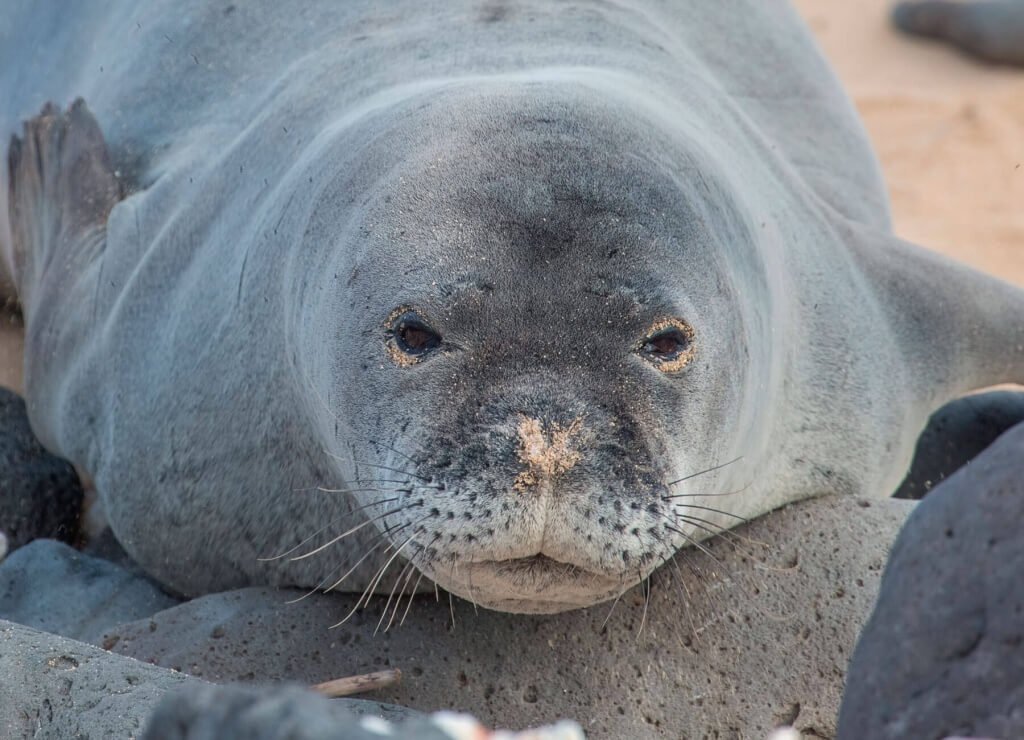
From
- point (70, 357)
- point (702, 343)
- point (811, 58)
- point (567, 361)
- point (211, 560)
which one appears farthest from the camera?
point (811, 58)

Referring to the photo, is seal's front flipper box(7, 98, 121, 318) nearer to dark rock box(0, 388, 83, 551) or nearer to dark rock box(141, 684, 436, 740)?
dark rock box(0, 388, 83, 551)

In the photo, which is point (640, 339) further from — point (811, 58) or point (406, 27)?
point (811, 58)

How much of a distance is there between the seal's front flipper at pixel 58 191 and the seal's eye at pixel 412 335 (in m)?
1.99

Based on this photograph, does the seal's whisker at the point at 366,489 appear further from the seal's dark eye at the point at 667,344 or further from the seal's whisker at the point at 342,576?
the seal's dark eye at the point at 667,344

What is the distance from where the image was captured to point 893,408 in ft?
12.4

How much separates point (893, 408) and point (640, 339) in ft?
4.42

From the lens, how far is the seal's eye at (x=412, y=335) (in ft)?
8.69

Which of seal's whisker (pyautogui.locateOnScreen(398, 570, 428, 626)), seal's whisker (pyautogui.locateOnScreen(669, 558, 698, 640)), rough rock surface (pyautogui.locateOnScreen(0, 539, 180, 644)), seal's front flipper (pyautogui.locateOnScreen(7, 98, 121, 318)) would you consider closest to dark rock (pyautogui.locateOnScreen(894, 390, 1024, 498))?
seal's whisker (pyautogui.locateOnScreen(669, 558, 698, 640))

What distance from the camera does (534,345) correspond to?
8.35 ft

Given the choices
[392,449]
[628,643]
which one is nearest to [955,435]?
[628,643]

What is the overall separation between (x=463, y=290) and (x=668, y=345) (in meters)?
0.38

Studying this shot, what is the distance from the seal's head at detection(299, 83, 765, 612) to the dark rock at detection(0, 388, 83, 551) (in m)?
1.66

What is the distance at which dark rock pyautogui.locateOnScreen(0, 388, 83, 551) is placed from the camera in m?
4.30

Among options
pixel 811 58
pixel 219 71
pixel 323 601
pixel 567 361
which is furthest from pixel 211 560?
pixel 811 58
